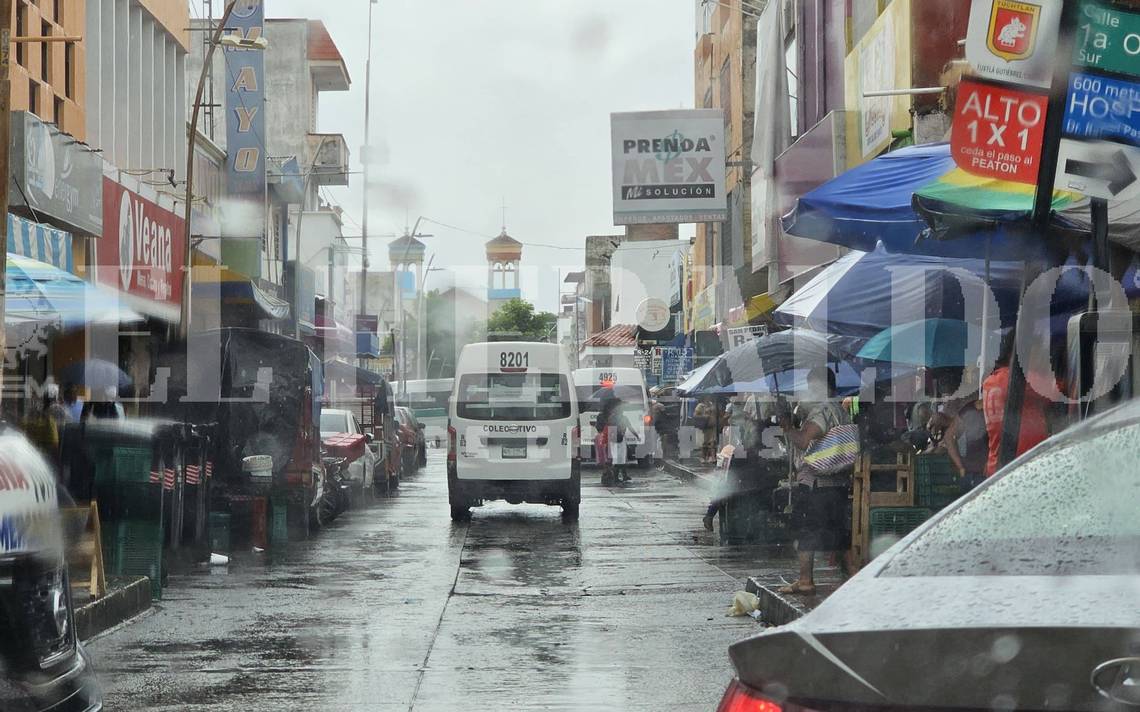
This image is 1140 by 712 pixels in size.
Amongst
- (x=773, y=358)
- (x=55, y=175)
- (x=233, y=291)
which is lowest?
(x=773, y=358)

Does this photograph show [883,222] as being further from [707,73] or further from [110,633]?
[707,73]

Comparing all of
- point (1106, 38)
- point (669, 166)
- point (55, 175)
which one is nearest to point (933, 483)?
point (1106, 38)

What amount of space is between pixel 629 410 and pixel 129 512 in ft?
80.5

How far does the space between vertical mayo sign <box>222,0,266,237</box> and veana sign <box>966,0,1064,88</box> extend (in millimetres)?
30163

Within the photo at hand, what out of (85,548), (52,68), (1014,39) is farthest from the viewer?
(52,68)

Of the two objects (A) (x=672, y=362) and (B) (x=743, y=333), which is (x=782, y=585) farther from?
(A) (x=672, y=362)

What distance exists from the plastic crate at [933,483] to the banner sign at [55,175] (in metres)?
12.1

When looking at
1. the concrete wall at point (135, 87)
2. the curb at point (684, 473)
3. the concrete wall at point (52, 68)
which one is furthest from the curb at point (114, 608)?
the curb at point (684, 473)

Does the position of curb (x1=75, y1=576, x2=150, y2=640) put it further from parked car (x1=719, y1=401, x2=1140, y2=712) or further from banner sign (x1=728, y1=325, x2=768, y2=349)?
banner sign (x1=728, y1=325, x2=768, y2=349)

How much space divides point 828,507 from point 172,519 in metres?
6.50

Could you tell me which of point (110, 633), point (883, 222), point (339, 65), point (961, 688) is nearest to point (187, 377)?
point (110, 633)

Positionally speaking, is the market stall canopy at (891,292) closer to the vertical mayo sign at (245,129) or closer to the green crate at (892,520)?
the green crate at (892,520)

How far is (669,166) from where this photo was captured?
124 feet

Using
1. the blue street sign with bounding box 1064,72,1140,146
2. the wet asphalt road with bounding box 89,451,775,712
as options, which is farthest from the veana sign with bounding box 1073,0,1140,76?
the wet asphalt road with bounding box 89,451,775,712
